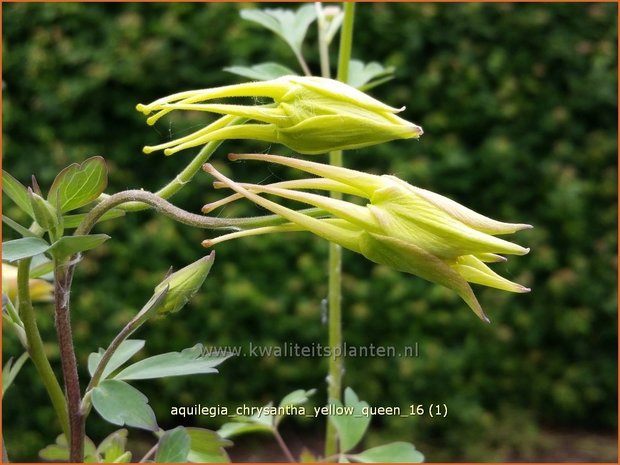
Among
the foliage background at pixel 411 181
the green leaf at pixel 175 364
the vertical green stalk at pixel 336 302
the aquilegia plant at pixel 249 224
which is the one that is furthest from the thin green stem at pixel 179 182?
the foliage background at pixel 411 181

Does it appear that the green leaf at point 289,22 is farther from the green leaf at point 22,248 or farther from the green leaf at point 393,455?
the green leaf at point 22,248

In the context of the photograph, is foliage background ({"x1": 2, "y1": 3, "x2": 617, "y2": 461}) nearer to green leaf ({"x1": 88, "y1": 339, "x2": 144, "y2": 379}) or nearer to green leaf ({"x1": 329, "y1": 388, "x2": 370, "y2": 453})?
green leaf ({"x1": 329, "y1": 388, "x2": 370, "y2": 453})

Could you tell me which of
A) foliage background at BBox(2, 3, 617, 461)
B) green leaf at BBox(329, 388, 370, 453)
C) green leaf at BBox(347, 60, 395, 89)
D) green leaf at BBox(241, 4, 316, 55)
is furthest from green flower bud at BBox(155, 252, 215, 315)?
foliage background at BBox(2, 3, 617, 461)

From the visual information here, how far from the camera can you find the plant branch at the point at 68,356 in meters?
0.53

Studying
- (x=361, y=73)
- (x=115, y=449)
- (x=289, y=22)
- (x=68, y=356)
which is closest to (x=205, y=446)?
(x=115, y=449)

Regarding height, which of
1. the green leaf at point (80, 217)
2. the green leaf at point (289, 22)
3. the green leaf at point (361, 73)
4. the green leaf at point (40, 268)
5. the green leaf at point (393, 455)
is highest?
the green leaf at point (289, 22)

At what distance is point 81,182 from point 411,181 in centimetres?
205

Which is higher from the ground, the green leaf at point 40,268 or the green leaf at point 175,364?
the green leaf at point 40,268

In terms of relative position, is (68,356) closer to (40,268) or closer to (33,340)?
(33,340)

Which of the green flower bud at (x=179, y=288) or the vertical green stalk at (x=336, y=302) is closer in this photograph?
the green flower bud at (x=179, y=288)

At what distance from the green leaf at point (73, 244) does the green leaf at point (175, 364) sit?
119mm

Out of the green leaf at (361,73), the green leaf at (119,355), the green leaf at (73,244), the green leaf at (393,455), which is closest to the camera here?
the green leaf at (73,244)

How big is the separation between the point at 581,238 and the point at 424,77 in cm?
86

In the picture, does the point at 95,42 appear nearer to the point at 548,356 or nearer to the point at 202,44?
the point at 202,44
